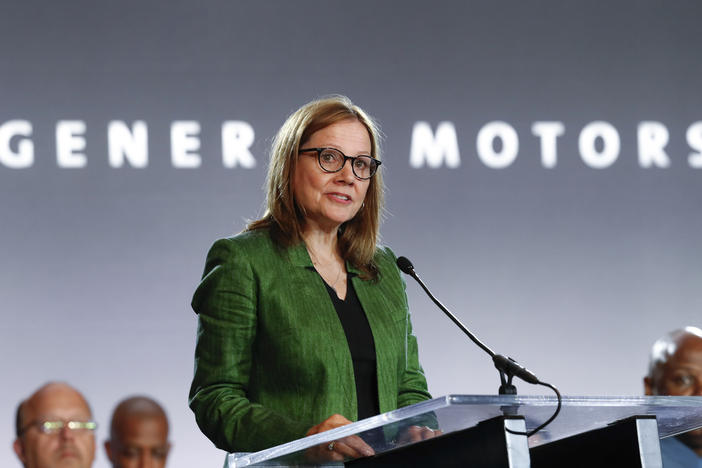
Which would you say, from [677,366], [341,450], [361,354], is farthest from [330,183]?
[677,366]

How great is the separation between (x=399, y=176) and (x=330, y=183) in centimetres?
266

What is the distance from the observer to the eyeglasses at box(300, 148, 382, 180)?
7.51 ft

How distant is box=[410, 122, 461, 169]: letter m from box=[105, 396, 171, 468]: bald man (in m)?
1.71

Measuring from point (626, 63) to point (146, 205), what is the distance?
2.52m

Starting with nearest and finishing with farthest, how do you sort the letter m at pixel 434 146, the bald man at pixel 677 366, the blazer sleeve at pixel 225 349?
the blazer sleeve at pixel 225 349, the bald man at pixel 677 366, the letter m at pixel 434 146

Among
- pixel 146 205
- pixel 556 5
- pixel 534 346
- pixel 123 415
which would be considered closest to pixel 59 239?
pixel 146 205

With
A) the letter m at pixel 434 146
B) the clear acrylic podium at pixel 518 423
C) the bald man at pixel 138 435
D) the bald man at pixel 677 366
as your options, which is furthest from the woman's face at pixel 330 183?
the letter m at pixel 434 146

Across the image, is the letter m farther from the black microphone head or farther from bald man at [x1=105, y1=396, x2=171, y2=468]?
the black microphone head

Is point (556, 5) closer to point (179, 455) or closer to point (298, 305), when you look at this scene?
point (179, 455)

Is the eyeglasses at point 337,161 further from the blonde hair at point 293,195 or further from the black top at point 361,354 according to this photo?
the black top at point 361,354

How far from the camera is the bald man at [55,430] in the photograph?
400 centimetres

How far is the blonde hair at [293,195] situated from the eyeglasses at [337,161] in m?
0.06

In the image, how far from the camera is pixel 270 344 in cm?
213

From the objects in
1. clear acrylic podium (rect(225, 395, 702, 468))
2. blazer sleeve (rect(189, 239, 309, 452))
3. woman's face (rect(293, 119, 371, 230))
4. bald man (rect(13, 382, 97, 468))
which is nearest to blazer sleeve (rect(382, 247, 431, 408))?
woman's face (rect(293, 119, 371, 230))
